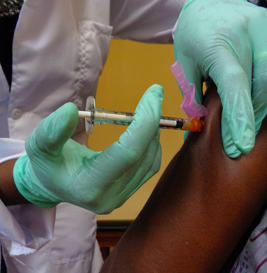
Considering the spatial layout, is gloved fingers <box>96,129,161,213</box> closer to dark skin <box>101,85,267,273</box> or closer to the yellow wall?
dark skin <box>101,85,267,273</box>

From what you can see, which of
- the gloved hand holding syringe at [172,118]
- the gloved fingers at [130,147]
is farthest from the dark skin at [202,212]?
the gloved fingers at [130,147]

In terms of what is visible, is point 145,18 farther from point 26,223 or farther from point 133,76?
point 26,223

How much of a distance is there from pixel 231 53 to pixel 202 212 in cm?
36

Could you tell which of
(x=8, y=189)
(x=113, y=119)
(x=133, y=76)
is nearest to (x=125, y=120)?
(x=113, y=119)

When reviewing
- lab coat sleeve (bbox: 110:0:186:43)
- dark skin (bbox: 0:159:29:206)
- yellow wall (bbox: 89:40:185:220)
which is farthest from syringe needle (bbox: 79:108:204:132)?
yellow wall (bbox: 89:40:185:220)

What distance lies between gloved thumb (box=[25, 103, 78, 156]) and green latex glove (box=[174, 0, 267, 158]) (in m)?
0.31

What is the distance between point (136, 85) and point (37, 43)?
2.75 feet

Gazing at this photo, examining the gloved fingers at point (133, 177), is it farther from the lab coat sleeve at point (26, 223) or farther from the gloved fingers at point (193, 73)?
the lab coat sleeve at point (26, 223)

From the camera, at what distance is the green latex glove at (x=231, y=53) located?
0.55 meters

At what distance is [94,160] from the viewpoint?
0.57 m

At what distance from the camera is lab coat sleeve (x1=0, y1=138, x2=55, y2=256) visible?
0.78 m

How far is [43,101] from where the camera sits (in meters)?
0.95

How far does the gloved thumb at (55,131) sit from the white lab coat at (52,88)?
12.8 inches

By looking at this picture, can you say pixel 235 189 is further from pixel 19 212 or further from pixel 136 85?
pixel 136 85
